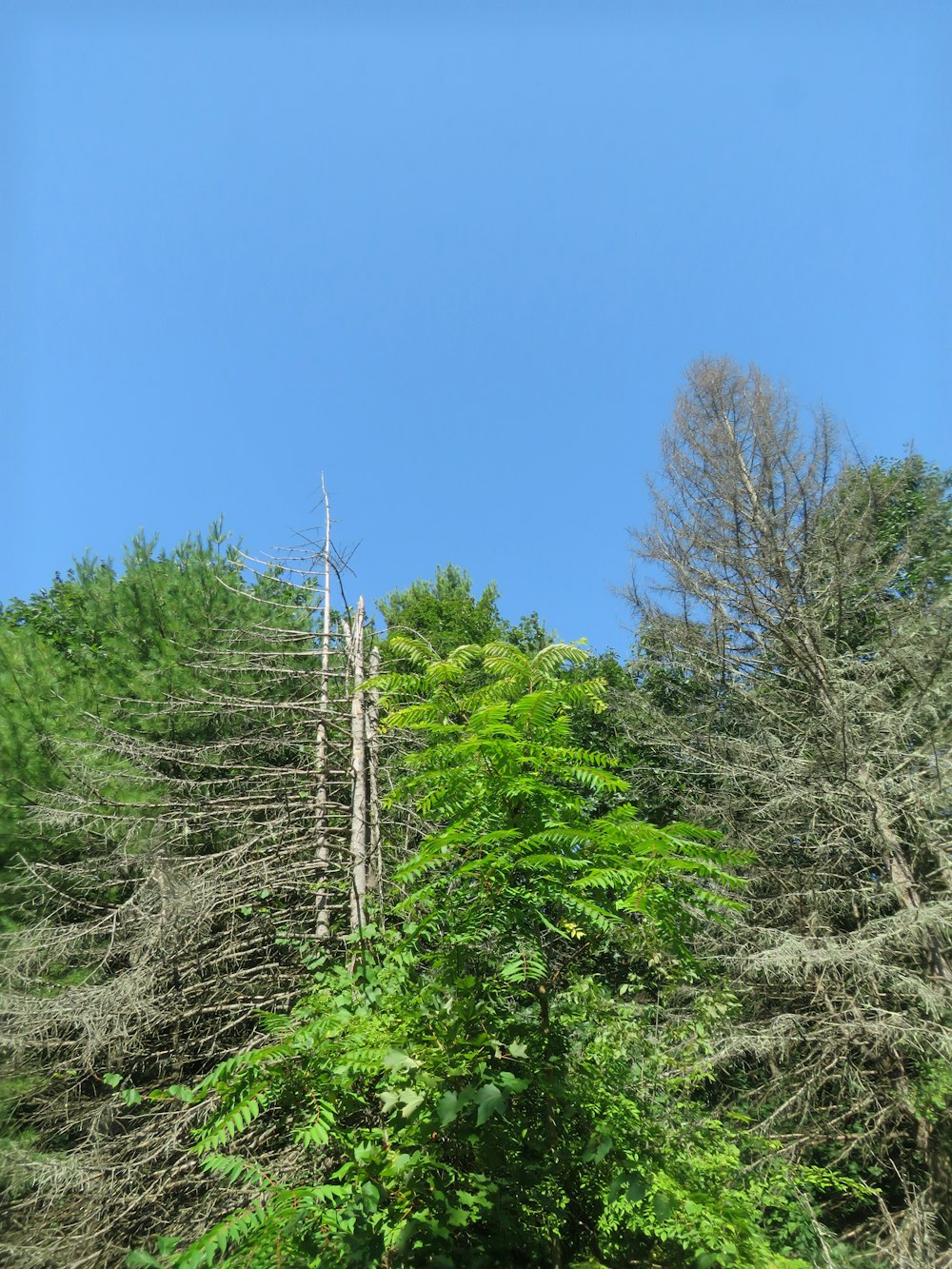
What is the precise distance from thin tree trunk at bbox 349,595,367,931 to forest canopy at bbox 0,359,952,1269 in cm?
6

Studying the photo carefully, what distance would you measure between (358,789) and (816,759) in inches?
233

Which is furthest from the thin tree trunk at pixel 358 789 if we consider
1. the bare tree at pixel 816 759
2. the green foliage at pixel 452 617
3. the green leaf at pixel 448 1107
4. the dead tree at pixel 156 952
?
the green foliage at pixel 452 617

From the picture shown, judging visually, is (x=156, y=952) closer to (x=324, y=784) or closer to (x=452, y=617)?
(x=324, y=784)

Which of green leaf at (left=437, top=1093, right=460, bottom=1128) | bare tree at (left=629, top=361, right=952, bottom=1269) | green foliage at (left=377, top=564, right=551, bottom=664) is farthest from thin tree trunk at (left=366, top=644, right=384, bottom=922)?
green foliage at (left=377, top=564, right=551, bottom=664)

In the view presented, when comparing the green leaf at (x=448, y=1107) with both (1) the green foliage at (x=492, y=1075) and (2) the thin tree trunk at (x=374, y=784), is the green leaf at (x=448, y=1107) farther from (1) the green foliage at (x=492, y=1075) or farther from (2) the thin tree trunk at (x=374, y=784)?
(2) the thin tree trunk at (x=374, y=784)

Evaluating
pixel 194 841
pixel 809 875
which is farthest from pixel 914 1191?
pixel 194 841

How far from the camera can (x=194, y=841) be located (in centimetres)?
702

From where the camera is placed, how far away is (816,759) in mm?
8492

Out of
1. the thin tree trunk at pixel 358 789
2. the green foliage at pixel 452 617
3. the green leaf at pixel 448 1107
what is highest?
the green foliage at pixel 452 617

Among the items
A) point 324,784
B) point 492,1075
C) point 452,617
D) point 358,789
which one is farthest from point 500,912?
point 452,617

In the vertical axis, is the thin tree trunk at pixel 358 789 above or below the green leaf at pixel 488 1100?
above

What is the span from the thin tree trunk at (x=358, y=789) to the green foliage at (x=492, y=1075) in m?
1.67

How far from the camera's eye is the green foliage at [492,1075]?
83.0 inches

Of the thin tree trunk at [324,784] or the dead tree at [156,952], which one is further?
the thin tree trunk at [324,784]
